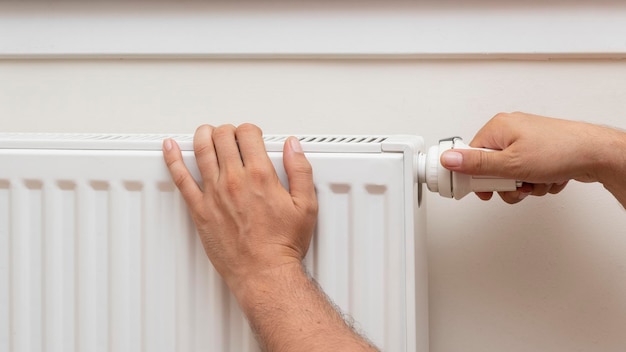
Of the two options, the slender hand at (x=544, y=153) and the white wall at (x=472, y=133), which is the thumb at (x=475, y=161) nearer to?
the slender hand at (x=544, y=153)

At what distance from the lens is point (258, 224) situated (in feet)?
2.19

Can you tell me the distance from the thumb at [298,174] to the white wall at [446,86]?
0.53ft

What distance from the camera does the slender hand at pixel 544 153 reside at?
26.5 inches

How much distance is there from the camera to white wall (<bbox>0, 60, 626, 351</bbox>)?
80cm

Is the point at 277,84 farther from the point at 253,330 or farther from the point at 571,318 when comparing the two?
the point at 571,318

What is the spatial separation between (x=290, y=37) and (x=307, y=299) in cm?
30

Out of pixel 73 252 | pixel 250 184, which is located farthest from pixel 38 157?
pixel 250 184

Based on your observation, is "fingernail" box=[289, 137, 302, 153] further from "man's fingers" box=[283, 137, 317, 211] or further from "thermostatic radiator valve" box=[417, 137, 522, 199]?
"thermostatic radiator valve" box=[417, 137, 522, 199]

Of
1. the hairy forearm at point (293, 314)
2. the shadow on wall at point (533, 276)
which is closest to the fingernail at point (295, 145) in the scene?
the hairy forearm at point (293, 314)

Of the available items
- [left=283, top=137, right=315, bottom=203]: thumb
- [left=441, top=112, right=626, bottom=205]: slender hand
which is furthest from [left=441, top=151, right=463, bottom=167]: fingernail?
[left=283, top=137, right=315, bottom=203]: thumb

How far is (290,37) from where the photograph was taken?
0.81 metres

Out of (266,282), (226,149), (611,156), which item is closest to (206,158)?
(226,149)

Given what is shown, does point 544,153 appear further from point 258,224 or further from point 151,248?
point 151,248

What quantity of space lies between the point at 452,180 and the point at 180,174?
0.24 metres
